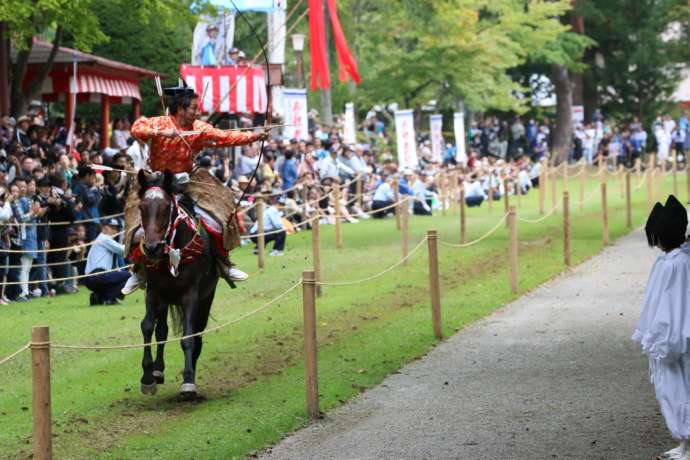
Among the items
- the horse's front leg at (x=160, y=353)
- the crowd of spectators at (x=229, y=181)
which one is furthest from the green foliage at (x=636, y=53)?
the horse's front leg at (x=160, y=353)

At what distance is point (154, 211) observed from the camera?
35.3 ft

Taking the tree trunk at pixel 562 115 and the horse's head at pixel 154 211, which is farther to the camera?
the tree trunk at pixel 562 115

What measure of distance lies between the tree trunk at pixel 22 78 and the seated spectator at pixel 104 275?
707 centimetres

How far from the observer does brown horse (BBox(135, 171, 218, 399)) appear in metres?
10.8

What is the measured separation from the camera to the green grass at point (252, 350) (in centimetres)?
983

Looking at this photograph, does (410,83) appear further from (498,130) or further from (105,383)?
(105,383)

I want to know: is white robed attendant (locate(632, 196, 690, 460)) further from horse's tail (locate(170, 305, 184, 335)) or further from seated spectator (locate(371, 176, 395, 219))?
seated spectator (locate(371, 176, 395, 219))

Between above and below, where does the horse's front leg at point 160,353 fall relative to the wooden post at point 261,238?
below

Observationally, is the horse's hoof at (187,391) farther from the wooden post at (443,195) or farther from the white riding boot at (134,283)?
the wooden post at (443,195)

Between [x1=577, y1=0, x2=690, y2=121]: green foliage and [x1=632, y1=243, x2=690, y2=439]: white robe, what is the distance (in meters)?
44.0

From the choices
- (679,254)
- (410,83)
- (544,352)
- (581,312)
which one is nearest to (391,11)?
(410,83)

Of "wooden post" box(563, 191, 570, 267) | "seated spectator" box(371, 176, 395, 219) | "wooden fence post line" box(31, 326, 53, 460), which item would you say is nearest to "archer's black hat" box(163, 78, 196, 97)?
"wooden fence post line" box(31, 326, 53, 460)

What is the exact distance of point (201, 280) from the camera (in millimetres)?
11672

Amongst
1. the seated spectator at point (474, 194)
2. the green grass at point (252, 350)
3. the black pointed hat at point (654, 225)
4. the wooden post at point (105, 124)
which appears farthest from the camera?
the seated spectator at point (474, 194)
